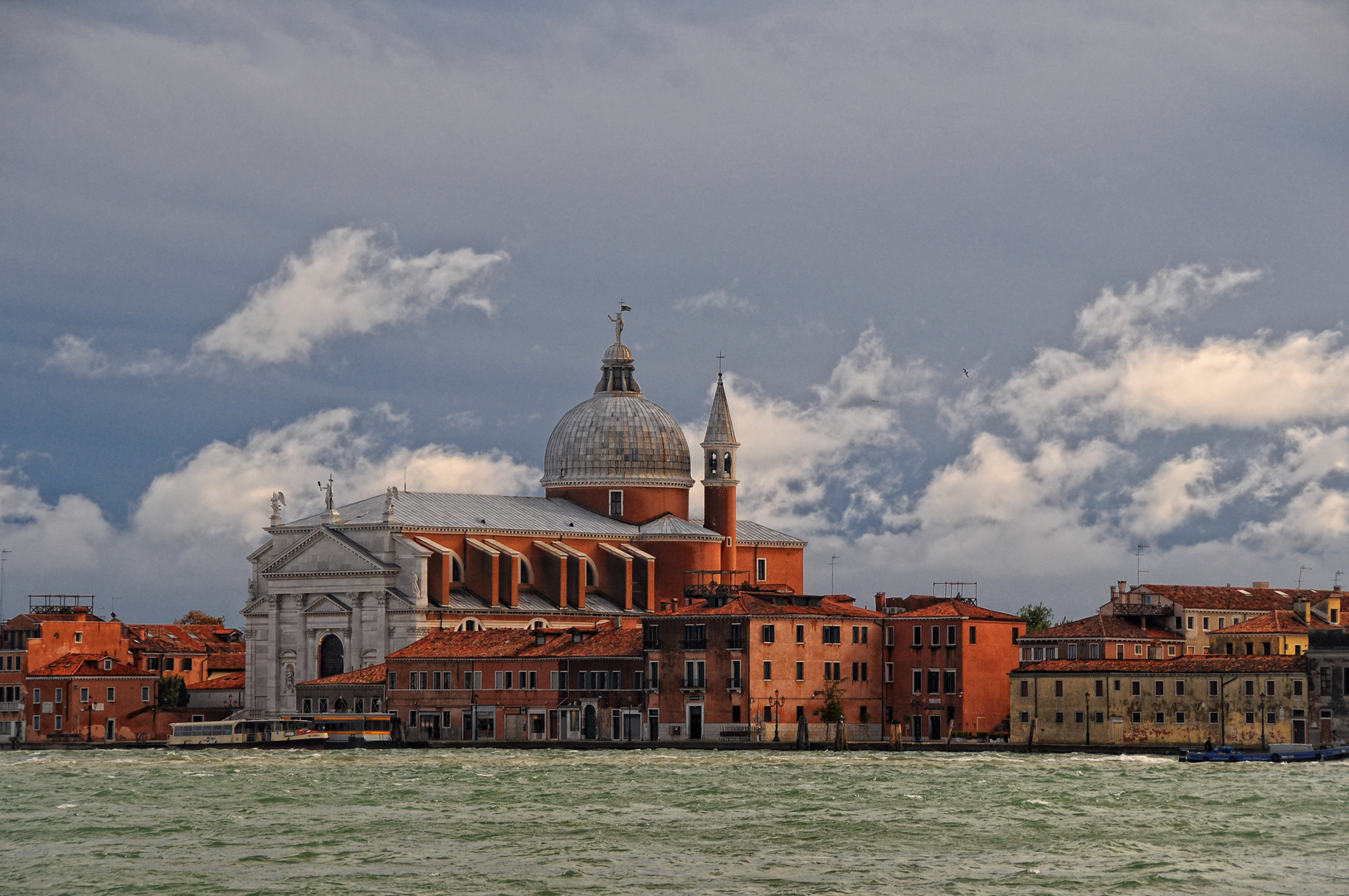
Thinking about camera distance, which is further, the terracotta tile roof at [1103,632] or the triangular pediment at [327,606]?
the triangular pediment at [327,606]

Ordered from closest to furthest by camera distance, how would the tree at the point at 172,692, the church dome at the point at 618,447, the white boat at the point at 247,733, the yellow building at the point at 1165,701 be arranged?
the yellow building at the point at 1165,701 < the white boat at the point at 247,733 < the tree at the point at 172,692 < the church dome at the point at 618,447

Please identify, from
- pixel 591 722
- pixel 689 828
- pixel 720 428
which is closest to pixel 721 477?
pixel 720 428

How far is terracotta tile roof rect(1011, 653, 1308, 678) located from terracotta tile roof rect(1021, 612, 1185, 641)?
19.3ft

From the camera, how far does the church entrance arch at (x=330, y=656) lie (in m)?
90.9

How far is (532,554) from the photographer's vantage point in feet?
307

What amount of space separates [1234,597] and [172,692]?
3846cm

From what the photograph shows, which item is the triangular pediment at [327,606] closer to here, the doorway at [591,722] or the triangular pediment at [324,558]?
the triangular pediment at [324,558]

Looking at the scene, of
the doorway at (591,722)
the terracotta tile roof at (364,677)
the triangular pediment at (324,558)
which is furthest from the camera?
the triangular pediment at (324,558)

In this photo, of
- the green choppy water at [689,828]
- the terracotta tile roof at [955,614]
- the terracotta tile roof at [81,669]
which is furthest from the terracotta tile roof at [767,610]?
the terracotta tile roof at [81,669]

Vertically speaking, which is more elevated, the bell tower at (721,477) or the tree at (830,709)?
the bell tower at (721,477)

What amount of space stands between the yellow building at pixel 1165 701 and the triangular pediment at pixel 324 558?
2661 centimetres

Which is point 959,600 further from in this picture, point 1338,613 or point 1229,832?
point 1229,832

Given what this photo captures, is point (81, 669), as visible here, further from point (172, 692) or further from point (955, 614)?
point (955, 614)

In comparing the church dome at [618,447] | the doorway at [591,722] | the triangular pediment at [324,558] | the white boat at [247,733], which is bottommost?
the white boat at [247,733]
